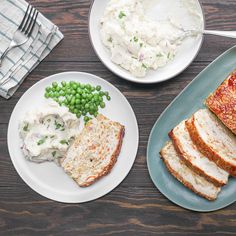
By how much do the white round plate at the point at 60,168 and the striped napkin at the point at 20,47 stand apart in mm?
178

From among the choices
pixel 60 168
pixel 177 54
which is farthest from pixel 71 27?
pixel 60 168

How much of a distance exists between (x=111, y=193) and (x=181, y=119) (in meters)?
0.89

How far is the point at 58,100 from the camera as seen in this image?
3660mm

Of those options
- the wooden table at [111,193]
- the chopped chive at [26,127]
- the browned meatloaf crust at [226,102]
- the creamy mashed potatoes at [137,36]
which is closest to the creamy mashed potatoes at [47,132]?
the chopped chive at [26,127]

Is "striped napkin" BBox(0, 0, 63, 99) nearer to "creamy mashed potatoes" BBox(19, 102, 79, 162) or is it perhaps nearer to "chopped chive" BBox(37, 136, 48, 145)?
"creamy mashed potatoes" BBox(19, 102, 79, 162)

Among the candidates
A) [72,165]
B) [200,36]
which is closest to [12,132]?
[72,165]

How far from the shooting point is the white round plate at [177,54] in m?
3.57

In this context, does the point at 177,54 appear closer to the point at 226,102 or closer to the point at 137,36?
the point at 137,36

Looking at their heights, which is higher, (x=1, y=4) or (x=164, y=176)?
(x=1, y=4)

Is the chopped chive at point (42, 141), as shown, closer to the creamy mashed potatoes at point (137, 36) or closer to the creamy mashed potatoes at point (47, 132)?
→ the creamy mashed potatoes at point (47, 132)

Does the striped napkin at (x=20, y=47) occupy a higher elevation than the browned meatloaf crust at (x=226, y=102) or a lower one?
higher

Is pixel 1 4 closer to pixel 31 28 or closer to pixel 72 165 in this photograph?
pixel 31 28

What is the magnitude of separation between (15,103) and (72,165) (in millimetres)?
761

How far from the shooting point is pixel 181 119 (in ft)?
12.1
